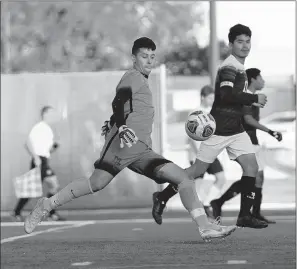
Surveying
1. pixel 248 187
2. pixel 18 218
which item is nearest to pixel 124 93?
pixel 248 187

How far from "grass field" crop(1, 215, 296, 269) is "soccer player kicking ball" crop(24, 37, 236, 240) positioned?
71cm

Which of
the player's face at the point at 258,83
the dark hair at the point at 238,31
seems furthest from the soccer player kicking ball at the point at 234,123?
the player's face at the point at 258,83

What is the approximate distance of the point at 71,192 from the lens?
766 cm

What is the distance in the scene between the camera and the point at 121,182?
17016mm

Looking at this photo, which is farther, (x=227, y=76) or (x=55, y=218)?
(x=55, y=218)

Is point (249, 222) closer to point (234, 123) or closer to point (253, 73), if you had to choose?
point (234, 123)

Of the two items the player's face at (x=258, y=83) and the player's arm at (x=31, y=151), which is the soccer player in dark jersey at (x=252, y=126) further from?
the player's arm at (x=31, y=151)

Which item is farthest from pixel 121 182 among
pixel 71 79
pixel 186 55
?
pixel 186 55

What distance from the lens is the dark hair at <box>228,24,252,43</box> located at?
24.4ft

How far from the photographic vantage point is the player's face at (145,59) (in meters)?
6.72

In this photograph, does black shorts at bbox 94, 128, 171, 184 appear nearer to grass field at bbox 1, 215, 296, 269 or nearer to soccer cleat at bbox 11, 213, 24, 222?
grass field at bbox 1, 215, 296, 269

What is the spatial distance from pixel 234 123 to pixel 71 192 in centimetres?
179

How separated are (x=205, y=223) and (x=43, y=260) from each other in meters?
2.45

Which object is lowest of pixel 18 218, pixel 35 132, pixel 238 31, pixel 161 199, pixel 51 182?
pixel 18 218
